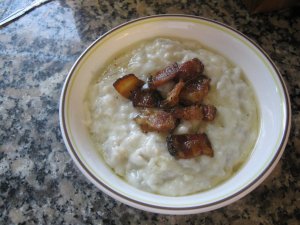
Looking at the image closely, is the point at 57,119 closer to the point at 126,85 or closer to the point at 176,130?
the point at 126,85

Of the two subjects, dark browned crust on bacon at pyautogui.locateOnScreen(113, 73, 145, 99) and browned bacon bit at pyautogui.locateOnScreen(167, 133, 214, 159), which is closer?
browned bacon bit at pyautogui.locateOnScreen(167, 133, 214, 159)

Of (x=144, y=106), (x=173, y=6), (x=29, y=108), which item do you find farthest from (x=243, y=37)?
(x=29, y=108)

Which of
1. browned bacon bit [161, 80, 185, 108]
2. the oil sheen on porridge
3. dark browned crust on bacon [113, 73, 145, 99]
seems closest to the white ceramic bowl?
the oil sheen on porridge

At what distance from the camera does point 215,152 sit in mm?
1143

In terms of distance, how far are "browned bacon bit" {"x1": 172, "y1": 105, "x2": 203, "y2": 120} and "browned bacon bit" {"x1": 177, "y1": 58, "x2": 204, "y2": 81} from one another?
5.3 inches

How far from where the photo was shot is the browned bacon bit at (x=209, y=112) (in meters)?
1.21

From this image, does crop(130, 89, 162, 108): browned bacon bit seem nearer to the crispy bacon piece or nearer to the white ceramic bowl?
the crispy bacon piece

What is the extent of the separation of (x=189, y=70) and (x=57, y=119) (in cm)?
58

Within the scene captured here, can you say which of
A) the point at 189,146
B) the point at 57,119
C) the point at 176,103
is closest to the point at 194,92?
the point at 176,103

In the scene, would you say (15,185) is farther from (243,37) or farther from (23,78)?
(243,37)

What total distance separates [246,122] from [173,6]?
81cm

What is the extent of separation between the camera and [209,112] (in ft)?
3.99

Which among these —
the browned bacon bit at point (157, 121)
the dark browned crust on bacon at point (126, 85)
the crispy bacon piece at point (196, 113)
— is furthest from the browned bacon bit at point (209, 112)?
the dark browned crust on bacon at point (126, 85)

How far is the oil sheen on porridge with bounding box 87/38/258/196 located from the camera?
44.0 inches
